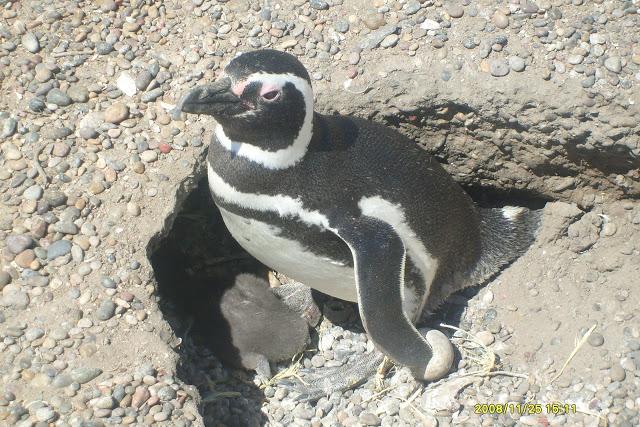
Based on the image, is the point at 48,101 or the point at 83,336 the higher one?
the point at 48,101

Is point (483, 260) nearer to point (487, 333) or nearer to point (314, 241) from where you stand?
point (487, 333)

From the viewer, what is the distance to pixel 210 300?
3215 millimetres

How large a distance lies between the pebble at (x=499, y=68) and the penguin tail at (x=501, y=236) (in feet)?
1.82

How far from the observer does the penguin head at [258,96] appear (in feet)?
7.61

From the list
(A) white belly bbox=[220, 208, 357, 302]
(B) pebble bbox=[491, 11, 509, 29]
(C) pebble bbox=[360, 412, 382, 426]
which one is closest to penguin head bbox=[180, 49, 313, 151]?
(A) white belly bbox=[220, 208, 357, 302]

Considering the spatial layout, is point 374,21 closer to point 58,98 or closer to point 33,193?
point 58,98

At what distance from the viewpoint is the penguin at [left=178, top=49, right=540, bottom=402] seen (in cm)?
238

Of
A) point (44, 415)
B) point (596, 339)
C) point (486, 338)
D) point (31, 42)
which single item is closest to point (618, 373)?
point (596, 339)

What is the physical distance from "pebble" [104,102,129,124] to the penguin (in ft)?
Result: 1.61

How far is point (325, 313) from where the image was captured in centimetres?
347

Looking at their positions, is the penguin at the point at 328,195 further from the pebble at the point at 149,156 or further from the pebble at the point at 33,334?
the pebble at the point at 33,334

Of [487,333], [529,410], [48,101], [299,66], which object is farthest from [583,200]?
[48,101]

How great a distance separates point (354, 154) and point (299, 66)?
41 cm

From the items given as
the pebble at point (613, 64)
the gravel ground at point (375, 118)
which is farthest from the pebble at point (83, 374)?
the pebble at point (613, 64)
